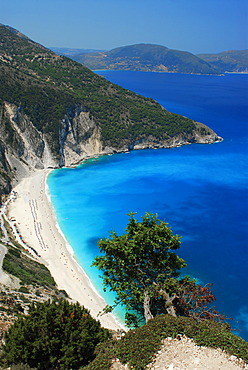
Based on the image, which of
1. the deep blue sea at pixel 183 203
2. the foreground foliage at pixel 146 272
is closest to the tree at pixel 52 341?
the foreground foliage at pixel 146 272

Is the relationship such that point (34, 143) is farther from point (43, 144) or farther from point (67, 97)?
point (67, 97)

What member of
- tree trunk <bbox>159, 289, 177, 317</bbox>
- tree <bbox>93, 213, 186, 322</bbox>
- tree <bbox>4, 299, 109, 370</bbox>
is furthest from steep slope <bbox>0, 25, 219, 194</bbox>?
→ tree <bbox>4, 299, 109, 370</bbox>

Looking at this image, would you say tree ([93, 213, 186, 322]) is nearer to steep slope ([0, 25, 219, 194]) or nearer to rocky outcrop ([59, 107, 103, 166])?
steep slope ([0, 25, 219, 194])

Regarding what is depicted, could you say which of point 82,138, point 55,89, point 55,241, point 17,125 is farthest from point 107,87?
point 55,241

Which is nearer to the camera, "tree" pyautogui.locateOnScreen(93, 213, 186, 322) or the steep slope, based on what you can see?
"tree" pyautogui.locateOnScreen(93, 213, 186, 322)

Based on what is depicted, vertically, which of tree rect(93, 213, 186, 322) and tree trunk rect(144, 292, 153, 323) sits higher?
tree rect(93, 213, 186, 322)

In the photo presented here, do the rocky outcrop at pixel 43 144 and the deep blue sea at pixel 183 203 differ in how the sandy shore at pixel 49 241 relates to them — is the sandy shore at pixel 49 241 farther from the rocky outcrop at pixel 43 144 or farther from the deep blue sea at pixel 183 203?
the rocky outcrop at pixel 43 144

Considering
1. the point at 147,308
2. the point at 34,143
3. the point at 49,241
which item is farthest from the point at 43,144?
the point at 147,308

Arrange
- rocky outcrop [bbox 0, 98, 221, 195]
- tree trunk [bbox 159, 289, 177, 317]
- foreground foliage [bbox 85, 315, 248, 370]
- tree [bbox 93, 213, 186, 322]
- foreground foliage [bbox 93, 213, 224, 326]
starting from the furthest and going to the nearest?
rocky outcrop [bbox 0, 98, 221, 195], tree [bbox 93, 213, 186, 322], foreground foliage [bbox 93, 213, 224, 326], tree trunk [bbox 159, 289, 177, 317], foreground foliage [bbox 85, 315, 248, 370]
